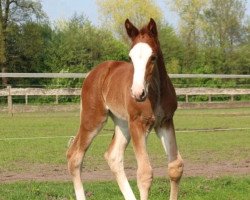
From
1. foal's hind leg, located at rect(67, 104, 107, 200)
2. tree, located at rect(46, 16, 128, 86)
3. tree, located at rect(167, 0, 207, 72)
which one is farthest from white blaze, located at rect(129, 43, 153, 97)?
tree, located at rect(167, 0, 207, 72)

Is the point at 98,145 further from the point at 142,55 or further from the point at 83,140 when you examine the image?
the point at 142,55

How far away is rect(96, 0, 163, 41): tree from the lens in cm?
4812

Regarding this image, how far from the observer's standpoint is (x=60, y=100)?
98.8ft

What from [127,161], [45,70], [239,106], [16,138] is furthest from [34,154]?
[45,70]

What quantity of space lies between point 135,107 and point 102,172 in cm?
505

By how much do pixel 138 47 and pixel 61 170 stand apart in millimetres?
5951

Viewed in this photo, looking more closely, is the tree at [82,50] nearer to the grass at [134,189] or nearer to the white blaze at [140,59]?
the grass at [134,189]

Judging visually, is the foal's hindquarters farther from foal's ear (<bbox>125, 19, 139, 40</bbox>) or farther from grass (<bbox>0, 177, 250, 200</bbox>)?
grass (<bbox>0, 177, 250, 200</bbox>)

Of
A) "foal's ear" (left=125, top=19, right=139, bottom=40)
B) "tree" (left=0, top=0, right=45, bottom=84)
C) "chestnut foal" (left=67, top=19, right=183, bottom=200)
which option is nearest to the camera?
"chestnut foal" (left=67, top=19, right=183, bottom=200)

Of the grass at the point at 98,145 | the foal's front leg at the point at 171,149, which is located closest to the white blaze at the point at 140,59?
the foal's front leg at the point at 171,149

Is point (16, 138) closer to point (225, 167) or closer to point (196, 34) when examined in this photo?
point (225, 167)

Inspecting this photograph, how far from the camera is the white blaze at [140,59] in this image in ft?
17.3

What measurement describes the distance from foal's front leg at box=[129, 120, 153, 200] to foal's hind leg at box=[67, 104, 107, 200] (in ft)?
3.86

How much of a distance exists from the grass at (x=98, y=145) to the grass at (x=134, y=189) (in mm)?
2472
